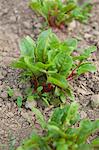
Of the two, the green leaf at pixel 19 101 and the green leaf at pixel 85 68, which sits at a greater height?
the green leaf at pixel 85 68

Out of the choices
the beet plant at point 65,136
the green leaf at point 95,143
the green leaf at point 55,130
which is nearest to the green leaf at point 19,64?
the beet plant at point 65,136

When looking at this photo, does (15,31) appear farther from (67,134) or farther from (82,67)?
(67,134)

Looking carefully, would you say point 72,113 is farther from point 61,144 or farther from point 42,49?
point 42,49

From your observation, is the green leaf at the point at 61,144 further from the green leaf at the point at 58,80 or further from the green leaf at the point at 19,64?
the green leaf at the point at 19,64

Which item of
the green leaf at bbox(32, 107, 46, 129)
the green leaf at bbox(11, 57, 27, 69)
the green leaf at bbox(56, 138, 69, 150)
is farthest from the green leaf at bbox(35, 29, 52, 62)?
the green leaf at bbox(56, 138, 69, 150)

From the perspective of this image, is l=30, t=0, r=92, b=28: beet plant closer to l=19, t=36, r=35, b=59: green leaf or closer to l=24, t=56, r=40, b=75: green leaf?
l=19, t=36, r=35, b=59: green leaf
